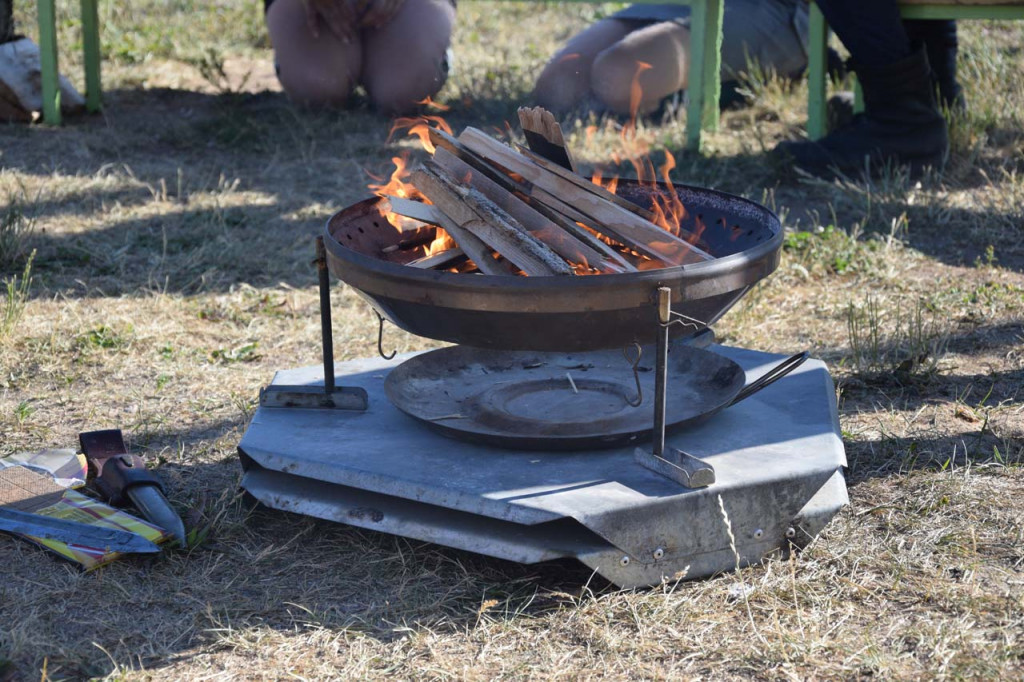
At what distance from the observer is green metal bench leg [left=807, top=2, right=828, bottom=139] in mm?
5922

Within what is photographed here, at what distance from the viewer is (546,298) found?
96.6 inches

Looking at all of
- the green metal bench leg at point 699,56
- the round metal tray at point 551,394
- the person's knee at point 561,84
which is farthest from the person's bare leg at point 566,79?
the round metal tray at point 551,394

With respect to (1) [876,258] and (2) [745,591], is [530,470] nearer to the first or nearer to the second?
(2) [745,591]

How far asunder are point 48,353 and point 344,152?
2.88 m

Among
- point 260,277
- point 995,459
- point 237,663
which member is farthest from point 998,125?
point 237,663

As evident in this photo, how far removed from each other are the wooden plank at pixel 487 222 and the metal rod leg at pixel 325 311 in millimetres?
329

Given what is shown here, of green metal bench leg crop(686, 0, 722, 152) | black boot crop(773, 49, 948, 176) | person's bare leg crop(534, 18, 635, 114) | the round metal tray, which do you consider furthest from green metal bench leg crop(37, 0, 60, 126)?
the round metal tray

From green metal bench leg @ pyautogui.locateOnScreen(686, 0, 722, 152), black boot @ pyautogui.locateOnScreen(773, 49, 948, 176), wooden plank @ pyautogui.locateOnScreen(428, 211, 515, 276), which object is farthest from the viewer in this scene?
green metal bench leg @ pyautogui.locateOnScreen(686, 0, 722, 152)

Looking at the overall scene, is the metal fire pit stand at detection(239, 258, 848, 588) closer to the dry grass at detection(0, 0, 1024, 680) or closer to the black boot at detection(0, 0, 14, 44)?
the dry grass at detection(0, 0, 1024, 680)

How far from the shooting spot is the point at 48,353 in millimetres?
3875

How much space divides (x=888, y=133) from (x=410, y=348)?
9.67ft

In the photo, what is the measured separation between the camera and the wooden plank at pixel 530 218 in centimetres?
272

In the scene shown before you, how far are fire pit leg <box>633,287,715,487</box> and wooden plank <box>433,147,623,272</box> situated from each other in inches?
9.7

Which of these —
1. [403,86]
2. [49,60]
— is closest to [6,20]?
[49,60]
